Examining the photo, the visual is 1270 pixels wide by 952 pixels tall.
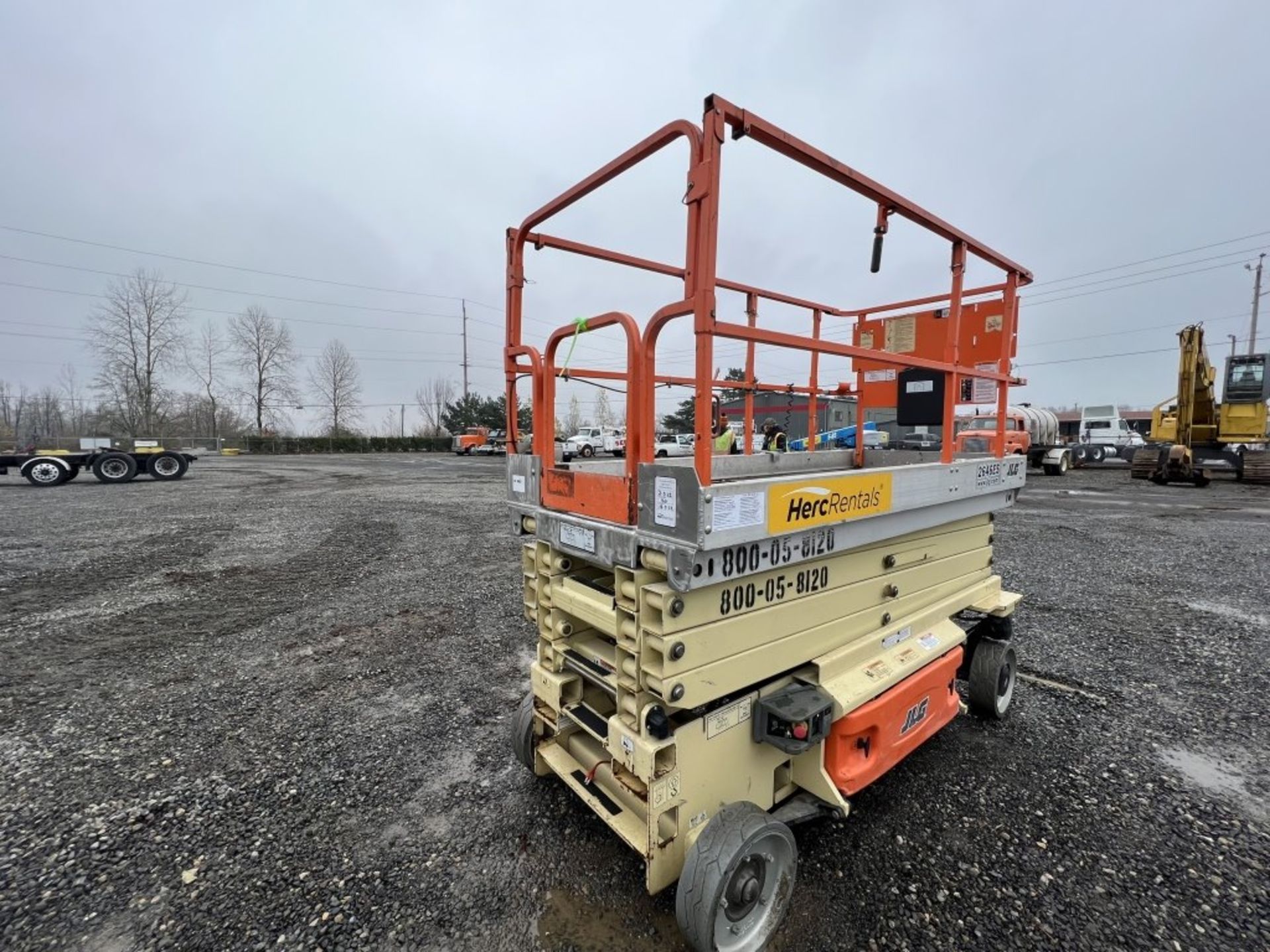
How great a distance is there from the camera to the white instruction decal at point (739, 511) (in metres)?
1.82

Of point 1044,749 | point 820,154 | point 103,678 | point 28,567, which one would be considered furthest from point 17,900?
point 28,567

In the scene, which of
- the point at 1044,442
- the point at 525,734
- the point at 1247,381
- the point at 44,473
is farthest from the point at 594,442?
the point at 525,734

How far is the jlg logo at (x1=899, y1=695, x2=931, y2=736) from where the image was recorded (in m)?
2.76

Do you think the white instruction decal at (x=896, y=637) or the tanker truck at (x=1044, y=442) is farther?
the tanker truck at (x=1044, y=442)

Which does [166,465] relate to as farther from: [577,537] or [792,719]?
[792,719]

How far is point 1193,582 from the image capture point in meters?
6.70

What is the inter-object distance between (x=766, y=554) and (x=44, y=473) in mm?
24023

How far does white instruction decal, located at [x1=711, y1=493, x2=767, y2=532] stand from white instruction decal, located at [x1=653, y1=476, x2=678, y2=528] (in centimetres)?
14

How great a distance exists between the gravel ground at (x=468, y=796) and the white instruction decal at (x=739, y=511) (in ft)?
5.45

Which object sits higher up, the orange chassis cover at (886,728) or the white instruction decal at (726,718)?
the white instruction decal at (726,718)

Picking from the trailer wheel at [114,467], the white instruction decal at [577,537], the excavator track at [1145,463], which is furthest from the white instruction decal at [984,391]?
the trailer wheel at [114,467]

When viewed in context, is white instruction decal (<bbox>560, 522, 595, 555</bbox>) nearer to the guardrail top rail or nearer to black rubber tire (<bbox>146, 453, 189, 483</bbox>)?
the guardrail top rail

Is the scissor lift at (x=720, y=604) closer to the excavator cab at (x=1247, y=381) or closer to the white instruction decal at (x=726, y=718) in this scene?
the white instruction decal at (x=726, y=718)

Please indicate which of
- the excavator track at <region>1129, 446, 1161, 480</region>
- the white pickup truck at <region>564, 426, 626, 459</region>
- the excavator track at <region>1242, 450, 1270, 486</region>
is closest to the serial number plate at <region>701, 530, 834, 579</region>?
the excavator track at <region>1129, 446, 1161, 480</region>
